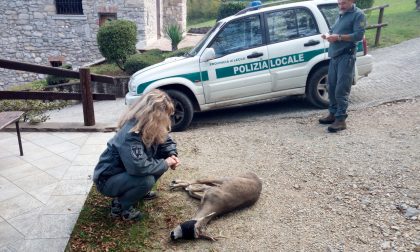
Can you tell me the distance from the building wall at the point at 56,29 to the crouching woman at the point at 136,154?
12.0 m

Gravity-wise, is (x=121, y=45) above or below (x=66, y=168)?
above

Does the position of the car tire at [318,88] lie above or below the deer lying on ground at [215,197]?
above

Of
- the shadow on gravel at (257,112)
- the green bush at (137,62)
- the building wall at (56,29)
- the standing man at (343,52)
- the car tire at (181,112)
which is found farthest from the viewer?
the building wall at (56,29)

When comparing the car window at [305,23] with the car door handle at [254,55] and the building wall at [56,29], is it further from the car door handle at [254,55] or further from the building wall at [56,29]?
the building wall at [56,29]

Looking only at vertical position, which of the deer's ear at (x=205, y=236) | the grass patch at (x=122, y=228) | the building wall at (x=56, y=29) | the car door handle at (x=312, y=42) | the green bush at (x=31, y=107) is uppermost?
the building wall at (x=56, y=29)

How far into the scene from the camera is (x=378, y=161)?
4.65 metres

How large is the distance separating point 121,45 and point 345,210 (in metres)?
9.67

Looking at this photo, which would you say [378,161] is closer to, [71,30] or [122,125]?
[122,125]

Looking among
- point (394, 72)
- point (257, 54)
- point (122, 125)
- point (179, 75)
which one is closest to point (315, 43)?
point (257, 54)

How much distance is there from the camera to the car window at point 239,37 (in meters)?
6.52

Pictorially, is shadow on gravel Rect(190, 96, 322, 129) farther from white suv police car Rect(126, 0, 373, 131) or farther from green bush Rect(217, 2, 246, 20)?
green bush Rect(217, 2, 246, 20)

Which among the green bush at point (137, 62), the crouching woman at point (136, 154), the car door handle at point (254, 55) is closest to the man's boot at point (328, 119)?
the car door handle at point (254, 55)

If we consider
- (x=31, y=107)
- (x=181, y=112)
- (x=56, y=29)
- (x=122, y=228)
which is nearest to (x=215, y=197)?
(x=122, y=228)

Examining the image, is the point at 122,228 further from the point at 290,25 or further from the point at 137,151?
the point at 290,25
